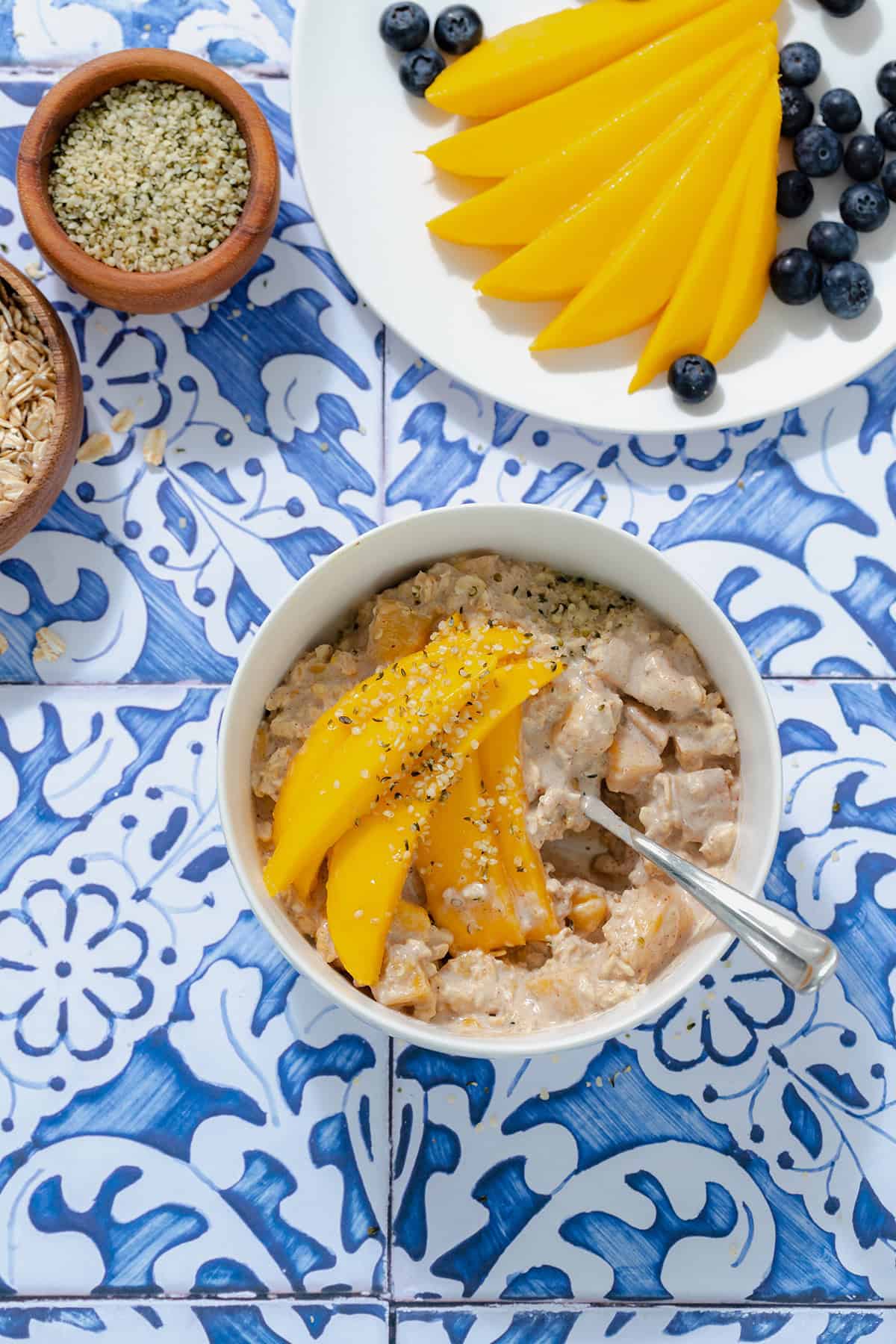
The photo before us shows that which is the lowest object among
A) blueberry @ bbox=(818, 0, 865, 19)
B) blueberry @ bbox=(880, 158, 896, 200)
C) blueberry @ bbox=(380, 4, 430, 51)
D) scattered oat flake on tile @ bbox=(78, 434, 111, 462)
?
scattered oat flake on tile @ bbox=(78, 434, 111, 462)

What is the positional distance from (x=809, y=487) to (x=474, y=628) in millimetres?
544

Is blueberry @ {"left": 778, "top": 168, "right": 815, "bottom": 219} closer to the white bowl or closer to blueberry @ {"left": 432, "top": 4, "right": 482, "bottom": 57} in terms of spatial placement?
blueberry @ {"left": 432, "top": 4, "right": 482, "bottom": 57}

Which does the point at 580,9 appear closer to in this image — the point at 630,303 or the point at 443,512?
the point at 630,303

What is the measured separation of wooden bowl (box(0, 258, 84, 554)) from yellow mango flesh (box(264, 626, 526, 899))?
0.49m

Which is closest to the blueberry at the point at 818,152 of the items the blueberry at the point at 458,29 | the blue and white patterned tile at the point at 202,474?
the blueberry at the point at 458,29

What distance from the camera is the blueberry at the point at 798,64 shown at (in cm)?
161

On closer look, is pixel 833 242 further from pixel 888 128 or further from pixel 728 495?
pixel 728 495

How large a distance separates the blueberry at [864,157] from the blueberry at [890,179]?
1 centimetres

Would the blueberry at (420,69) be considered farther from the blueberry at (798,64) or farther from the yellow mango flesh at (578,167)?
the blueberry at (798,64)

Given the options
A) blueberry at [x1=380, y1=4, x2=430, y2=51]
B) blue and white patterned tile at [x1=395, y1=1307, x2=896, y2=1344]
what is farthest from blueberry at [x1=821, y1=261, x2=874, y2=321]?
blue and white patterned tile at [x1=395, y1=1307, x2=896, y2=1344]

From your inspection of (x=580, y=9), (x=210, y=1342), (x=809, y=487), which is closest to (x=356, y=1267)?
(x=210, y=1342)

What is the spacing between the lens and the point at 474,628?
1363 mm

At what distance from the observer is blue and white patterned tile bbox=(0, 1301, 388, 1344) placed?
157cm

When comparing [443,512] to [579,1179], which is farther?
[579,1179]
